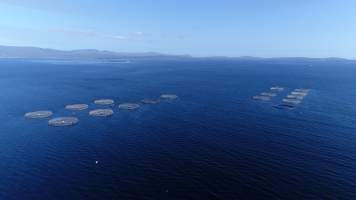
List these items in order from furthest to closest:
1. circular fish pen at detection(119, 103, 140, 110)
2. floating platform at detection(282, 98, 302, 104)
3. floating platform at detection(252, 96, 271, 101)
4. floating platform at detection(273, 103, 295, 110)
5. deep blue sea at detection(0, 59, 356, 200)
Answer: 1. floating platform at detection(252, 96, 271, 101)
2. floating platform at detection(282, 98, 302, 104)
3. floating platform at detection(273, 103, 295, 110)
4. circular fish pen at detection(119, 103, 140, 110)
5. deep blue sea at detection(0, 59, 356, 200)

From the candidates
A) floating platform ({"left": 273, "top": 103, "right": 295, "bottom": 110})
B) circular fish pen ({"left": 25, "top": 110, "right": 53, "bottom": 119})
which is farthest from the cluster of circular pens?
floating platform ({"left": 273, "top": 103, "right": 295, "bottom": 110})

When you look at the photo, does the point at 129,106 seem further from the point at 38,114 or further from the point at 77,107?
the point at 38,114

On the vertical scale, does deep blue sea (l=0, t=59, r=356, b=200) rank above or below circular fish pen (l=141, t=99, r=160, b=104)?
below

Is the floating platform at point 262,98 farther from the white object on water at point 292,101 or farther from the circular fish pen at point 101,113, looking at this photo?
the circular fish pen at point 101,113

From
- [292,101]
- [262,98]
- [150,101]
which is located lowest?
[150,101]

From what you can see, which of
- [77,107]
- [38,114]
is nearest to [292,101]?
[77,107]

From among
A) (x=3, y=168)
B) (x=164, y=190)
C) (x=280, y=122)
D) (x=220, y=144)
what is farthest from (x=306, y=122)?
(x=3, y=168)

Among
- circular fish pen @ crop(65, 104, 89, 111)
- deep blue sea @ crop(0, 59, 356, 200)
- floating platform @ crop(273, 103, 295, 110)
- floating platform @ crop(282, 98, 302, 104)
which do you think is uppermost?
floating platform @ crop(282, 98, 302, 104)

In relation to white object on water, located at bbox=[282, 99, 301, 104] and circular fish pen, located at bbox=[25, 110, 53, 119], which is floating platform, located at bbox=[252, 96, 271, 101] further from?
circular fish pen, located at bbox=[25, 110, 53, 119]

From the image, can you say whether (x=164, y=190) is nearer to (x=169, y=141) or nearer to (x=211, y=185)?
(x=211, y=185)
